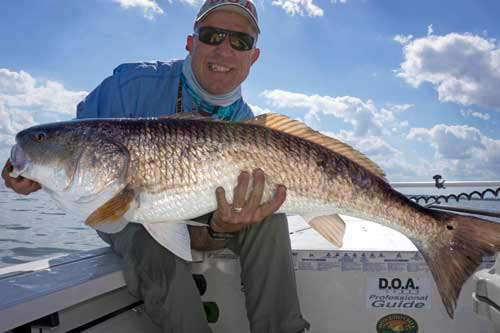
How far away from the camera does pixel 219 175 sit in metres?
2.30

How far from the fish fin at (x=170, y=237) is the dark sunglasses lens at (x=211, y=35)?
1.65m

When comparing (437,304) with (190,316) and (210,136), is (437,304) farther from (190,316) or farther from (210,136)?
(210,136)

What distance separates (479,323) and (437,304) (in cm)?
28

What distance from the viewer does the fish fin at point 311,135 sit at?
2439 mm

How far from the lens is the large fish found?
7.29 ft

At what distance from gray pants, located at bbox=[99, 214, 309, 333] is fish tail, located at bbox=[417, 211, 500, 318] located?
0.85 meters

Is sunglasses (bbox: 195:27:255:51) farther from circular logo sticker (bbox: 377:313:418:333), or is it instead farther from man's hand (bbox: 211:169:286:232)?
circular logo sticker (bbox: 377:313:418:333)

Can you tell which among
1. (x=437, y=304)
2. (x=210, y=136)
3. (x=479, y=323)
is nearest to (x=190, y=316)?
(x=210, y=136)

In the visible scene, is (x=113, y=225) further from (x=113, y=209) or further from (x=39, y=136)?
(x=39, y=136)

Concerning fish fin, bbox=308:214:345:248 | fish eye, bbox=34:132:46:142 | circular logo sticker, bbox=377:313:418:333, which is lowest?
circular logo sticker, bbox=377:313:418:333

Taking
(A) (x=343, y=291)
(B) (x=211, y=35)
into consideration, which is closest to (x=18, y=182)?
(B) (x=211, y=35)

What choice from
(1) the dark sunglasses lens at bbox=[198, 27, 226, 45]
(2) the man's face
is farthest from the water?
(1) the dark sunglasses lens at bbox=[198, 27, 226, 45]

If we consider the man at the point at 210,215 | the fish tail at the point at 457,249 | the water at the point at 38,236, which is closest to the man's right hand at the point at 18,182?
the man at the point at 210,215

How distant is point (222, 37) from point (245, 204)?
1.58 m
